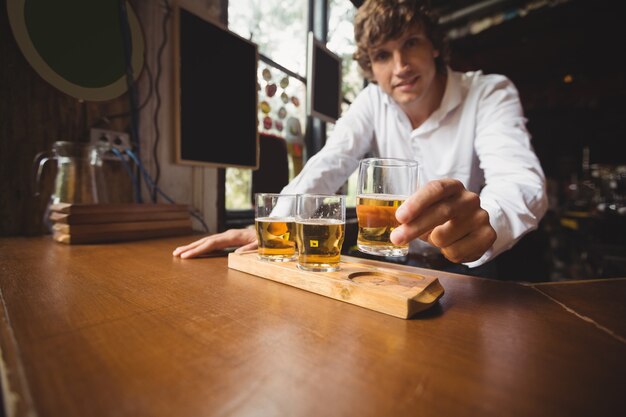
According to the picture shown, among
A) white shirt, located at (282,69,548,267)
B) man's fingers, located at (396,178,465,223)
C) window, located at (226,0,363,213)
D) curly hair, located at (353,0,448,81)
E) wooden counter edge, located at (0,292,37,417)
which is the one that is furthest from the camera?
window, located at (226,0,363,213)

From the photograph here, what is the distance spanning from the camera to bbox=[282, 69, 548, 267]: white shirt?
1040 mm

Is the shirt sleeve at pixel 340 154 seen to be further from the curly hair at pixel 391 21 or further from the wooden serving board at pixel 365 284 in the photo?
the wooden serving board at pixel 365 284

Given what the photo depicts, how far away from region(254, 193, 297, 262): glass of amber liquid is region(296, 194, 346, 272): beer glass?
3.6 inches

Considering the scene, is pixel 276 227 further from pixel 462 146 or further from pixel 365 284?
pixel 462 146

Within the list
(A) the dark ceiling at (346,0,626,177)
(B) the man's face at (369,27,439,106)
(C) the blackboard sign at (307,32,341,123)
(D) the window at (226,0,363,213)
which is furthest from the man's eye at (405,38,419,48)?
(A) the dark ceiling at (346,0,626,177)

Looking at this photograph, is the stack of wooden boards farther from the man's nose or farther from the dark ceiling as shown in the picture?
the dark ceiling

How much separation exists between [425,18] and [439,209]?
139 cm

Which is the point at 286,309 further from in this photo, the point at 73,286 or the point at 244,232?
the point at 244,232

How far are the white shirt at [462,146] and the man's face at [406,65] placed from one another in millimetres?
119

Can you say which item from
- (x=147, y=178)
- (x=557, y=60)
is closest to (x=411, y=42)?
(x=147, y=178)

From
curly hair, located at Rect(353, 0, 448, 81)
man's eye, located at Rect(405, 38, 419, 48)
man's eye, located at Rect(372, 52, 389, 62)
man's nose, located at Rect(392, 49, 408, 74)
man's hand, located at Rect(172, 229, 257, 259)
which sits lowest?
man's hand, located at Rect(172, 229, 257, 259)

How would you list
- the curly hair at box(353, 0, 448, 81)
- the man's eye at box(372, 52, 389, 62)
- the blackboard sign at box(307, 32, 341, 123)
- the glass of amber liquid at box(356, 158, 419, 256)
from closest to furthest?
the glass of amber liquid at box(356, 158, 419, 256), the curly hair at box(353, 0, 448, 81), the man's eye at box(372, 52, 389, 62), the blackboard sign at box(307, 32, 341, 123)

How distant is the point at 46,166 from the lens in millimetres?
1420

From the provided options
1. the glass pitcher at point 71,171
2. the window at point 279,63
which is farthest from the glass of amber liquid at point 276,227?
the window at point 279,63
